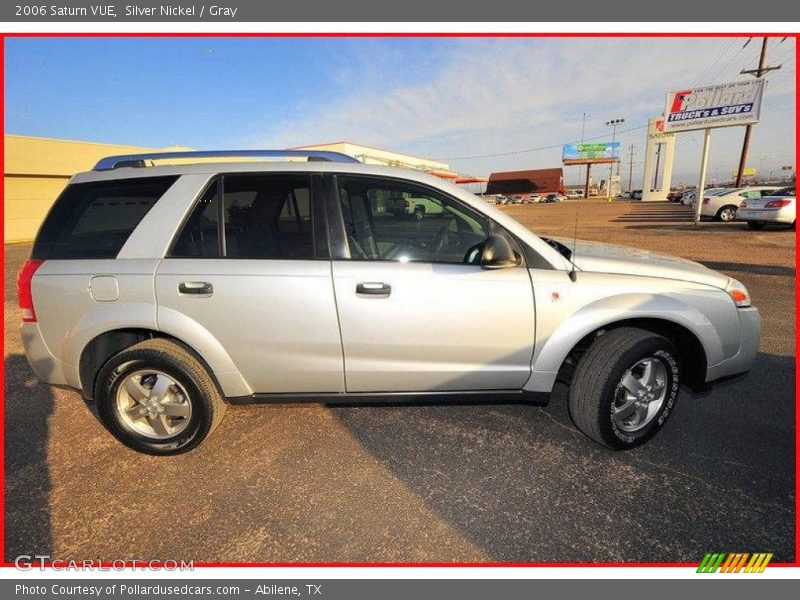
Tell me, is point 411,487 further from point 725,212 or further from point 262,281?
point 725,212

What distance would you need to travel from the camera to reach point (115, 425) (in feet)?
8.49

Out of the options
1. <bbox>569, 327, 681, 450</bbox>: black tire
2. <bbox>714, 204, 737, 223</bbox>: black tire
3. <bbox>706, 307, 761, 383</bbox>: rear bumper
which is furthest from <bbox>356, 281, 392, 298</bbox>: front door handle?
<bbox>714, 204, 737, 223</bbox>: black tire

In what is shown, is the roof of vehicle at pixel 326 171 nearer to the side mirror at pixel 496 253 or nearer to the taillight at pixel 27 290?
the side mirror at pixel 496 253

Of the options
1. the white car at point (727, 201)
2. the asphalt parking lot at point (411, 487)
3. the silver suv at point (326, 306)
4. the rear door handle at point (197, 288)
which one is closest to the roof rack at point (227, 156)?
the silver suv at point (326, 306)

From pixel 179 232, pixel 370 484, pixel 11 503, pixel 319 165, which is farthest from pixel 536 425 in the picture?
pixel 11 503

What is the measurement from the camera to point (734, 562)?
6.23 ft

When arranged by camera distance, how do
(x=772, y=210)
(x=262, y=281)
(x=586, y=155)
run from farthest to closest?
1. (x=586, y=155)
2. (x=772, y=210)
3. (x=262, y=281)

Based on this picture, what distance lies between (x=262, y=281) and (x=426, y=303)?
995 mm

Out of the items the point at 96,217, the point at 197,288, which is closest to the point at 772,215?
the point at 197,288

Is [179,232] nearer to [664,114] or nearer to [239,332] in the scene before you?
[239,332]

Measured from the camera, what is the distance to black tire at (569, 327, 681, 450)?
2.45 m

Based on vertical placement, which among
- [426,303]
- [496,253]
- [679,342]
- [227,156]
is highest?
[227,156]

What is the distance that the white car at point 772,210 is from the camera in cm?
1241

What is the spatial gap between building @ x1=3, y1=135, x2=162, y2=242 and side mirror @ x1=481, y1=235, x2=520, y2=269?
21840mm
